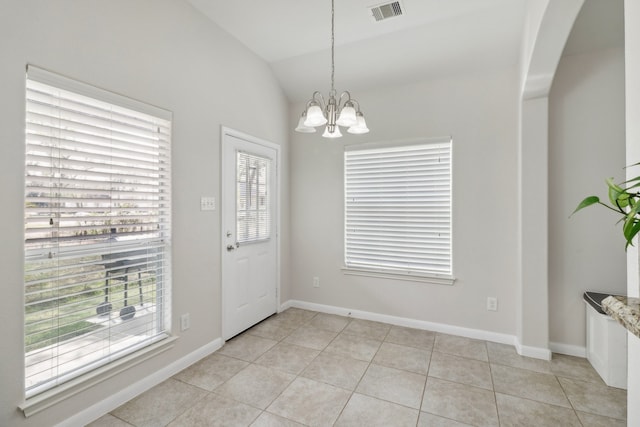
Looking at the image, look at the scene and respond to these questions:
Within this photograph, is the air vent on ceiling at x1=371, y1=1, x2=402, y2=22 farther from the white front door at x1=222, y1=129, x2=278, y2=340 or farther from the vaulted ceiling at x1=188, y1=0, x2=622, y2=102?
the white front door at x1=222, y1=129, x2=278, y2=340

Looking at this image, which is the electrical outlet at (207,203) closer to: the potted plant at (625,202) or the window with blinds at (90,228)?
the window with blinds at (90,228)

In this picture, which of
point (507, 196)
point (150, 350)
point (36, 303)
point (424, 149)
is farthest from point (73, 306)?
point (507, 196)

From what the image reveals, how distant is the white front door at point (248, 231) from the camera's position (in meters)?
3.00

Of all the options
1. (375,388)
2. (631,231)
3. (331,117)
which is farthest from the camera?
(375,388)

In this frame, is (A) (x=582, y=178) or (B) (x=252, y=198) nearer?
(A) (x=582, y=178)

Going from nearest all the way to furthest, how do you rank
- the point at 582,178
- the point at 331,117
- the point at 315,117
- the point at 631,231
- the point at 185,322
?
the point at 631,231 → the point at 315,117 → the point at 331,117 → the point at 185,322 → the point at 582,178

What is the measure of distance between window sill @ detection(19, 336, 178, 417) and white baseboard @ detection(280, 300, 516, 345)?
70.2 inches

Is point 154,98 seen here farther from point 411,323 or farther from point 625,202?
point 411,323

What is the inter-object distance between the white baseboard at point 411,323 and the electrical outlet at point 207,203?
5.67ft

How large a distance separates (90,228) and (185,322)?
107cm

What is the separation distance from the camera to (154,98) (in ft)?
7.47

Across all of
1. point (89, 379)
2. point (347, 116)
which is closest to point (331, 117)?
point (347, 116)

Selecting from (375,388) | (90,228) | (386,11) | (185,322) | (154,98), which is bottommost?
(375,388)

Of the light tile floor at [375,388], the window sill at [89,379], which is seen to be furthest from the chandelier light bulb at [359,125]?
the window sill at [89,379]
